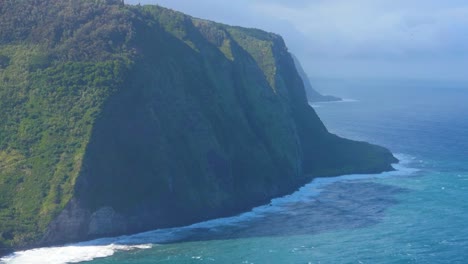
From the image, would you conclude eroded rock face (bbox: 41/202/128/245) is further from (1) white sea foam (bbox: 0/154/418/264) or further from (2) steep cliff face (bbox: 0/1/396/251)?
(1) white sea foam (bbox: 0/154/418/264)

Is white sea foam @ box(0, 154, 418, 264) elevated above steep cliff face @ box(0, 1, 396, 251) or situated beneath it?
situated beneath

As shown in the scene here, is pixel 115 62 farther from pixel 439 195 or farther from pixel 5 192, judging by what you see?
pixel 439 195

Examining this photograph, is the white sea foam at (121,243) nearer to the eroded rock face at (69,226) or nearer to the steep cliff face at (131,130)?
the eroded rock face at (69,226)

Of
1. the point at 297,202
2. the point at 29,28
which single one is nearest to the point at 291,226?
the point at 297,202

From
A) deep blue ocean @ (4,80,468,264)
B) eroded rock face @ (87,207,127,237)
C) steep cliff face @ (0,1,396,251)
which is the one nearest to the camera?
deep blue ocean @ (4,80,468,264)

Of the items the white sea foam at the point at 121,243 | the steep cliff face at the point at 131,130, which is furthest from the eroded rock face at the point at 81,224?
the white sea foam at the point at 121,243

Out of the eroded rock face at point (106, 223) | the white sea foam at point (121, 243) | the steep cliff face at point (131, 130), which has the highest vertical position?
the steep cliff face at point (131, 130)

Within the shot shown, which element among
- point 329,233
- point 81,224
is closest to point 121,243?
point 81,224

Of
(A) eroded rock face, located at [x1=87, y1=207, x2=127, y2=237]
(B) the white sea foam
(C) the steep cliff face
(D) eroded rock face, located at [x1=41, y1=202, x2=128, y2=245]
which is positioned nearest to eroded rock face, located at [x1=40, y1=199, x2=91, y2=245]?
(D) eroded rock face, located at [x1=41, y1=202, x2=128, y2=245]

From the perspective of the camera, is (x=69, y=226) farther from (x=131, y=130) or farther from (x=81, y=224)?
(x=131, y=130)
